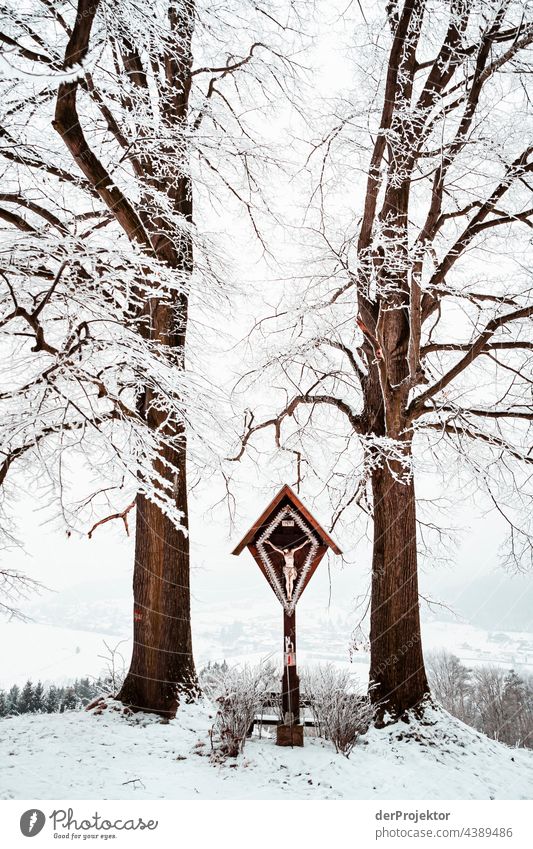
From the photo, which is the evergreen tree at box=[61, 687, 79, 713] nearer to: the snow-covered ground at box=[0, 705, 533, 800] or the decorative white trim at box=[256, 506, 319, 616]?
the snow-covered ground at box=[0, 705, 533, 800]

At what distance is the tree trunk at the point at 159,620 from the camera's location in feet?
14.5

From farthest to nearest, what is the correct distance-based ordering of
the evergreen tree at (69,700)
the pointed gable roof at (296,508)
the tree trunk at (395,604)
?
the evergreen tree at (69,700), the tree trunk at (395,604), the pointed gable roof at (296,508)

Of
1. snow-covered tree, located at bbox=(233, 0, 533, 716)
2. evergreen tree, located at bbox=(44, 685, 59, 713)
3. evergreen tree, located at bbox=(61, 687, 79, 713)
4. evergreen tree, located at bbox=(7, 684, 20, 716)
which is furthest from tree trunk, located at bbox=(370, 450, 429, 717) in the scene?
evergreen tree, located at bbox=(7, 684, 20, 716)

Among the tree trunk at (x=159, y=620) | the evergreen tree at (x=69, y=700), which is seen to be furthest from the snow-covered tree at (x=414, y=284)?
the evergreen tree at (x=69, y=700)

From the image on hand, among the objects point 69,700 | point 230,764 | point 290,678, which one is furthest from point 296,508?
point 69,700

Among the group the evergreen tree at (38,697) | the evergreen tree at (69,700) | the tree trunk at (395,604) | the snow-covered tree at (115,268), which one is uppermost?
the snow-covered tree at (115,268)

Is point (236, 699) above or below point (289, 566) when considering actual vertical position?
below

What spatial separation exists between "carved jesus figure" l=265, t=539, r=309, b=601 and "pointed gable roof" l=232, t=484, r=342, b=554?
0.16 m

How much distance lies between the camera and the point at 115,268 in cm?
320

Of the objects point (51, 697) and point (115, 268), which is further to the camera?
point (51, 697)

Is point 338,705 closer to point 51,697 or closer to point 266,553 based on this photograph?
point 266,553

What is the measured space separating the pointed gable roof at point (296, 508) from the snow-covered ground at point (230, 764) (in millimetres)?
1493

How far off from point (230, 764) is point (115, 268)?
3.47 meters

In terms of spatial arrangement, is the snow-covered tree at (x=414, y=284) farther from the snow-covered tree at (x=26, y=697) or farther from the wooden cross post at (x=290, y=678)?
the snow-covered tree at (x=26, y=697)
